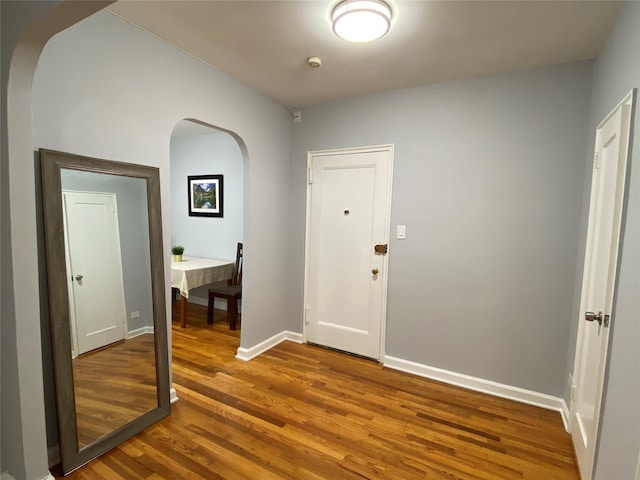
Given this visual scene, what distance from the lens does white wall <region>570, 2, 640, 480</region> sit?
1.15 metres

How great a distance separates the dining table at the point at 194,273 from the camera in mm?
3660

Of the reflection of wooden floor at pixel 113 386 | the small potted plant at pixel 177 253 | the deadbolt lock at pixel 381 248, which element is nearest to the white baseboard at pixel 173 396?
the reflection of wooden floor at pixel 113 386

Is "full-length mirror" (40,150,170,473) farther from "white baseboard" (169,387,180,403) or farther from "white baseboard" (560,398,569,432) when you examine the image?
"white baseboard" (560,398,569,432)

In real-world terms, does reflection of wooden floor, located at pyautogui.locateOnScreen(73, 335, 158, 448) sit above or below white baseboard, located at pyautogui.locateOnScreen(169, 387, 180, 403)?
above

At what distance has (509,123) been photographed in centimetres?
243

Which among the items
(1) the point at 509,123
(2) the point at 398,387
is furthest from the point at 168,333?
(1) the point at 509,123

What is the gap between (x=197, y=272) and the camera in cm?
382

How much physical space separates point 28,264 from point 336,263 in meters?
2.36

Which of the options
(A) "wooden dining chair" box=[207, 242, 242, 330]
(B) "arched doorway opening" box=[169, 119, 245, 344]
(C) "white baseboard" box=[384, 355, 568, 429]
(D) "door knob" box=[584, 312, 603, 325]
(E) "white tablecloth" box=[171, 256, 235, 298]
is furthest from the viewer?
(B) "arched doorway opening" box=[169, 119, 245, 344]

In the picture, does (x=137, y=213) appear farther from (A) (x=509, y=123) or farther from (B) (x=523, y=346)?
(B) (x=523, y=346)

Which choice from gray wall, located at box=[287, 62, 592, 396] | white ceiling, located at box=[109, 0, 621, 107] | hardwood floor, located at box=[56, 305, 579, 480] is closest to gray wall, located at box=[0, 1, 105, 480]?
hardwood floor, located at box=[56, 305, 579, 480]

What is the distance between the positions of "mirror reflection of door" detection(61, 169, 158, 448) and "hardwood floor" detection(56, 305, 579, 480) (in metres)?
0.26

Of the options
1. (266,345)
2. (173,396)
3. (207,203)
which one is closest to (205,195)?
(207,203)

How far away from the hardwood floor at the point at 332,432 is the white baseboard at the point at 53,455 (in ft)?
0.48
